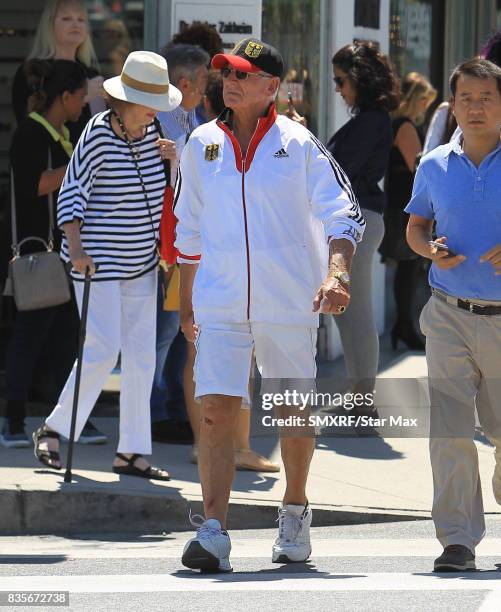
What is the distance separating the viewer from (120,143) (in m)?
7.85

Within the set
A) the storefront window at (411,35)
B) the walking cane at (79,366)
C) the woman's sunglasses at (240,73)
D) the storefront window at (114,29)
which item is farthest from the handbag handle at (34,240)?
the storefront window at (411,35)

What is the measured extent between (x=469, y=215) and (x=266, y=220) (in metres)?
0.77

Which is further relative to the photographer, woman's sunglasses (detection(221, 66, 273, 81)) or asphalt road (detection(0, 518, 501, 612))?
woman's sunglasses (detection(221, 66, 273, 81))

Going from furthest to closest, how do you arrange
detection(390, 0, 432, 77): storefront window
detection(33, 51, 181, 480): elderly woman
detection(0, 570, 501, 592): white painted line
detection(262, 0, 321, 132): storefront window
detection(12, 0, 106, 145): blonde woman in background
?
detection(390, 0, 432, 77): storefront window, detection(262, 0, 321, 132): storefront window, detection(12, 0, 106, 145): blonde woman in background, detection(33, 51, 181, 480): elderly woman, detection(0, 570, 501, 592): white painted line

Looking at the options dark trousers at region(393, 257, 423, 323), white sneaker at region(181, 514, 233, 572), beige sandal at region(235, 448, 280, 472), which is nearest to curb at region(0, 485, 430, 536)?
beige sandal at region(235, 448, 280, 472)

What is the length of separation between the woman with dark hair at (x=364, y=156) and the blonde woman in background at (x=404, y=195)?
150cm

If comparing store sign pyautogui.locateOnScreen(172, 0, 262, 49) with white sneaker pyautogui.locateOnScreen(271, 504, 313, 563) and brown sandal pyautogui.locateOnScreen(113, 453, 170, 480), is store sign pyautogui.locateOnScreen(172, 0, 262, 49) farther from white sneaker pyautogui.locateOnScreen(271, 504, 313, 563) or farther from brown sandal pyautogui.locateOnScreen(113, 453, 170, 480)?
white sneaker pyautogui.locateOnScreen(271, 504, 313, 563)

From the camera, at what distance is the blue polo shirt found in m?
6.24

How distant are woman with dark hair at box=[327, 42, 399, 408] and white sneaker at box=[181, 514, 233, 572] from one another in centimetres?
275

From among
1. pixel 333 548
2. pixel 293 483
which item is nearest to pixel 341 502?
pixel 333 548

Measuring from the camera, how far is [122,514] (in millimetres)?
7555

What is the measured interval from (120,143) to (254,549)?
2.06 metres

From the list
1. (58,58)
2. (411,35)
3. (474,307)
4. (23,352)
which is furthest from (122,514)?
(411,35)

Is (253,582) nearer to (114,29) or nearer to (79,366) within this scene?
(79,366)
